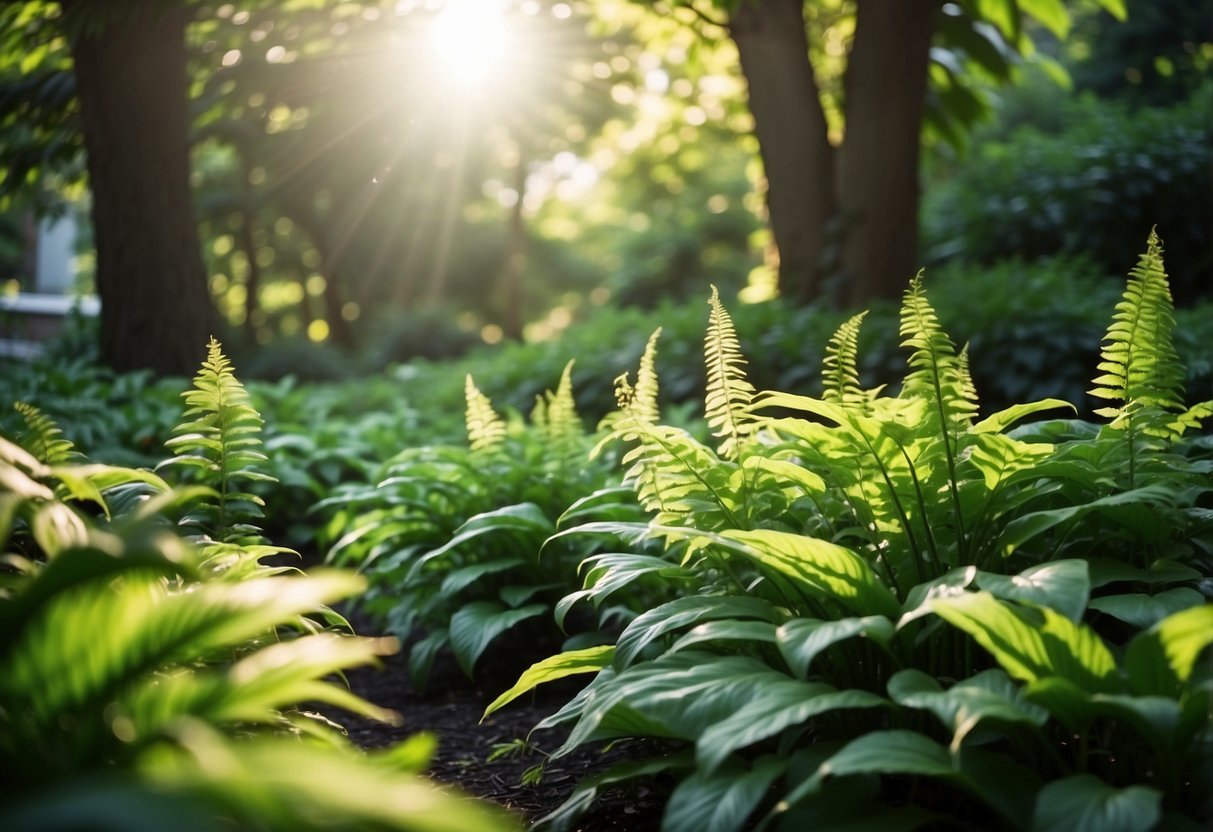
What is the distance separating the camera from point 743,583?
279 cm

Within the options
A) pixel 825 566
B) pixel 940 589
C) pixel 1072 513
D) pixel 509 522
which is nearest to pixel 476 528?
pixel 509 522

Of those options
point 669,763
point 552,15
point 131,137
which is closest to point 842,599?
point 669,763

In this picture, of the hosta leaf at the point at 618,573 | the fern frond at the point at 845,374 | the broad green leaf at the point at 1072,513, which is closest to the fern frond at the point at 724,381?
the fern frond at the point at 845,374

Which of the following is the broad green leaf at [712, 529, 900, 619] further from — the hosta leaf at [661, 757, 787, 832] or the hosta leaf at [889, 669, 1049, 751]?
the hosta leaf at [661, 757, 787, 832]

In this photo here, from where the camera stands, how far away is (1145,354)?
2307 mm

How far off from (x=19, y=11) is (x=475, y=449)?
6.17 m

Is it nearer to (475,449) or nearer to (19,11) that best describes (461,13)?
(19,11)

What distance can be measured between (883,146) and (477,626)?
522 centimetres

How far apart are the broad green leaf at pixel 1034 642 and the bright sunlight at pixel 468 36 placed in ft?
25.2

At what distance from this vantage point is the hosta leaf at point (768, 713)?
1.69 meters

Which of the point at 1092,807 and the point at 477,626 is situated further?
the point at 477,626

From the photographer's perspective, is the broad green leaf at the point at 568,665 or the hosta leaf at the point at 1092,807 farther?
the broad green leaf at the point at 568,665

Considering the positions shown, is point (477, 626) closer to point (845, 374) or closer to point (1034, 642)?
point (845, 374)

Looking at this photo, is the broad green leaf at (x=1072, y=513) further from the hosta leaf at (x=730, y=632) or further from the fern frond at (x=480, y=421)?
the fern frond at (x=480, y=421)
